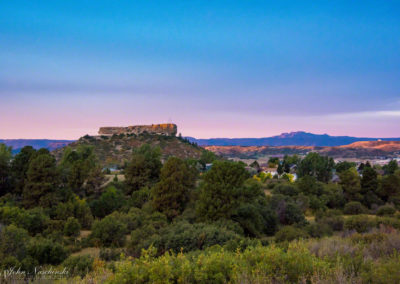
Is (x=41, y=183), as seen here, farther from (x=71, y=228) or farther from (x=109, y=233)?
(x=109, y=233)

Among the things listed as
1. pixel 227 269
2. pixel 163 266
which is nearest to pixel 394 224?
pixel 227 269

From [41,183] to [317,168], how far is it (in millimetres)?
37581

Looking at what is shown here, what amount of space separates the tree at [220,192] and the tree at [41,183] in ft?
40.0

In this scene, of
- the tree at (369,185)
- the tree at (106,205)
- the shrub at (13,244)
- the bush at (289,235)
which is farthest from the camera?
the tree at (369,185)

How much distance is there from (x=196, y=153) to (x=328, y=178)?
51094 millimetres

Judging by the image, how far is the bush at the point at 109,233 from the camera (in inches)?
587

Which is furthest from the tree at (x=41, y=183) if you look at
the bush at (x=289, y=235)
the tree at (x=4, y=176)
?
the bush at (x=289, y=235)

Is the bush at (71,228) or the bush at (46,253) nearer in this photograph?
the bush at (46,253)

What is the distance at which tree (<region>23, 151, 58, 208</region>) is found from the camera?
21191 millimetres

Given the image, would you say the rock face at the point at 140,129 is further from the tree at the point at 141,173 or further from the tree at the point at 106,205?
the tree at the point at 106,205

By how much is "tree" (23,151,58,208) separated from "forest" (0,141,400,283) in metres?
0.08

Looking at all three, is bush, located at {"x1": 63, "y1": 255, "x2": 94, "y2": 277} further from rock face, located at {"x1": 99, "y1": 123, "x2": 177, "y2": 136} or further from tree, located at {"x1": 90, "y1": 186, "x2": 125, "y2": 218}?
rock face, located at {"x1": 99, "y1": 123, "x2": 177, "y2": 136}

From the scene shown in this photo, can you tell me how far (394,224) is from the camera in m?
14.8

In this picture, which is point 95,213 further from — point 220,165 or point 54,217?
point 220,165
